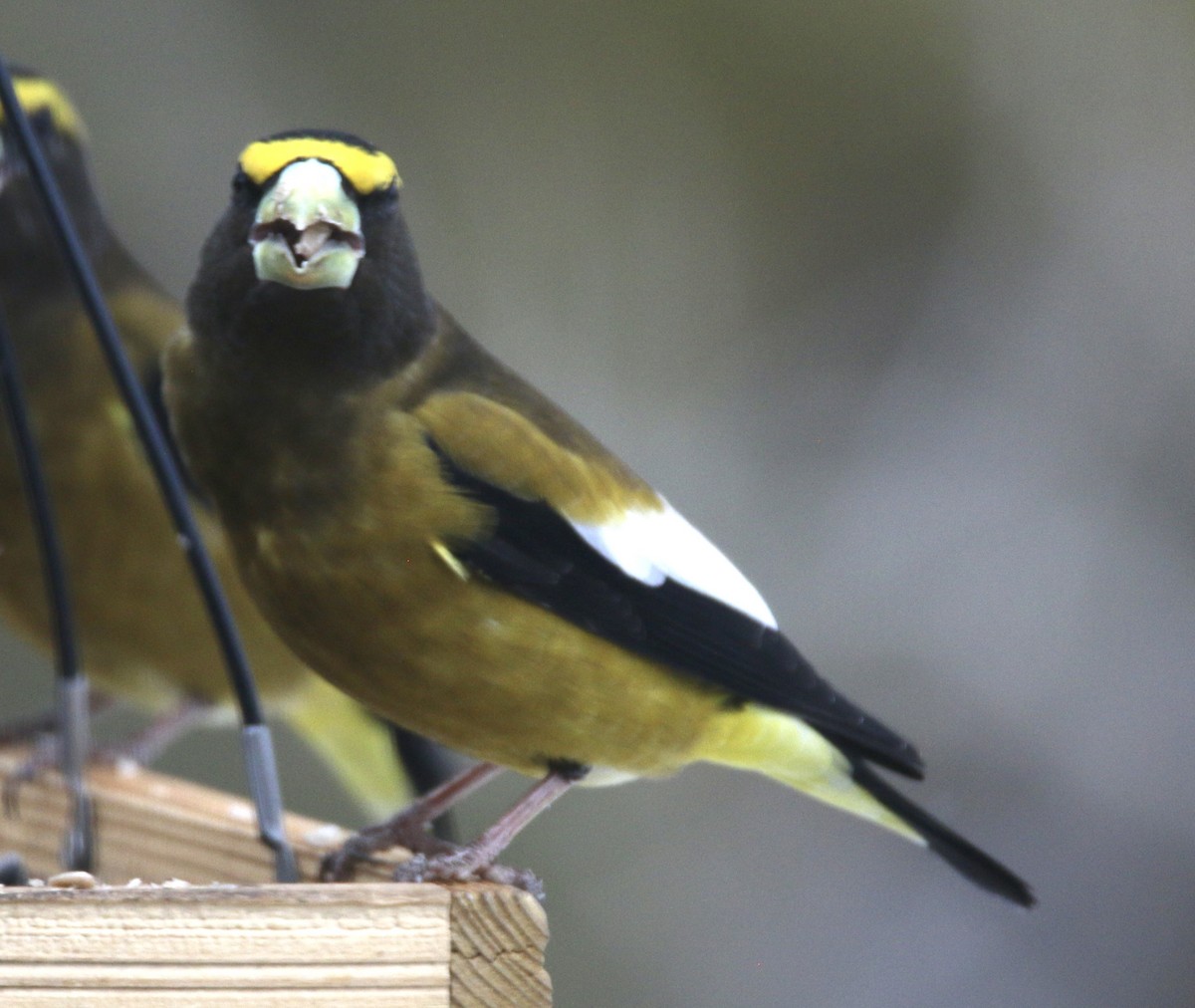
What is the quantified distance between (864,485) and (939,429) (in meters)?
0.27

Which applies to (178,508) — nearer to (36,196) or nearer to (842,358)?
(36,196)

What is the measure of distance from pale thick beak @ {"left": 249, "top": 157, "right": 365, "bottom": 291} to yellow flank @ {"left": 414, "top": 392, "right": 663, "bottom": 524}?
20 cm

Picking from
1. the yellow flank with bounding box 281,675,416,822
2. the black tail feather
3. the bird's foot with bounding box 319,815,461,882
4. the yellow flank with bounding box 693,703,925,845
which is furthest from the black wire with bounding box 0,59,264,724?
the yellow flank with bounding box 281,675,416,822

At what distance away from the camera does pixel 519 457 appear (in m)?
2.04

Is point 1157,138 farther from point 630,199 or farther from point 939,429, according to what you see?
point 630,199

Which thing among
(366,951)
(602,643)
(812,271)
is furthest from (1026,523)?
(366,951)

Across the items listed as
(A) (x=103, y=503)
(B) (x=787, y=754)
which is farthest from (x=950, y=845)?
(A) (x=103, y=503)

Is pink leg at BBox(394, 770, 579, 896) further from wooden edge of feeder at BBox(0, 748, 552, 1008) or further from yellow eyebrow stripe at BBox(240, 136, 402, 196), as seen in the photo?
yellow eyebrow stripe at BBox(240, 136, 402, 196)

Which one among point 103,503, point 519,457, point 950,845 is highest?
point 519,457

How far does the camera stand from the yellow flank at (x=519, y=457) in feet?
6.63

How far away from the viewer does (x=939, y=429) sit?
5.18m

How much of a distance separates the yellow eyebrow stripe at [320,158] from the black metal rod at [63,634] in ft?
1.97

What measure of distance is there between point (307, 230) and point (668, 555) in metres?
0.59

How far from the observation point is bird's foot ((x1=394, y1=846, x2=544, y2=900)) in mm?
1885
